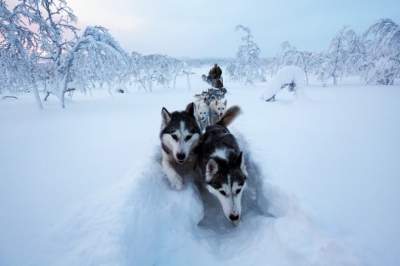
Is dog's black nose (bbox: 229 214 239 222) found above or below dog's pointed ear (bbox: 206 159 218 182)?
below

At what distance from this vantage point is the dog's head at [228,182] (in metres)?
2.80

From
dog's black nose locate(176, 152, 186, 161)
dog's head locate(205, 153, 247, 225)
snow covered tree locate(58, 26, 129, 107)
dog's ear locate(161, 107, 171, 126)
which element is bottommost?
dog's head locate(205, 153, 247, 225)

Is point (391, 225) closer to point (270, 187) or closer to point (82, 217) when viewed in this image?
point (270, 187)

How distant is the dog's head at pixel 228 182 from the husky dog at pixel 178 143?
0.53 m

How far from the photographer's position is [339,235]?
6.83ft

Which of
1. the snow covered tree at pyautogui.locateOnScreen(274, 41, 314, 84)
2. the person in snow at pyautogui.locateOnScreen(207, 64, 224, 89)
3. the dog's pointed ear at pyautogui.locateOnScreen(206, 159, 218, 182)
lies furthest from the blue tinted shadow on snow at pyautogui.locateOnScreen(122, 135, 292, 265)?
the snow covered tree at pyautogui.locateOnScreen(274, 41, 314, 84)

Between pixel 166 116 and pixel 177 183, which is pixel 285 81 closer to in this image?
pixel 166 116

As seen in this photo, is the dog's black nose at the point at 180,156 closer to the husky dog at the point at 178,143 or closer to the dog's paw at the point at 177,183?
the husky dog at the point at 178,143

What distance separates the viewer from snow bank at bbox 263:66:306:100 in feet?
45.9

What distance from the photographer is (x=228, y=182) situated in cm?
288

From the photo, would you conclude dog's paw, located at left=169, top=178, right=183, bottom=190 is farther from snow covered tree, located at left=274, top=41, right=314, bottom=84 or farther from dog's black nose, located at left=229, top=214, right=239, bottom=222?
snow covered tree, located at left=274, top=41, right=314, bottom=84

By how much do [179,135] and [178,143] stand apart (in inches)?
5.7

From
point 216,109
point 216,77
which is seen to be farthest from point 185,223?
point 216,77

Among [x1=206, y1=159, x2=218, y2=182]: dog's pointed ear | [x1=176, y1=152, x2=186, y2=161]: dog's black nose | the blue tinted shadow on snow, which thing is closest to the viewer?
the blue tinted shadow on snow
